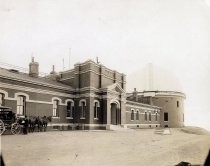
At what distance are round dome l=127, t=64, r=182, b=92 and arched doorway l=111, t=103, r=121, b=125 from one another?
69.9 feet

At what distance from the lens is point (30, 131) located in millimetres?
17234

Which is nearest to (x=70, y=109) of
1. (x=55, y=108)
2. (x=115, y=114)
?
(x=55, y=108)

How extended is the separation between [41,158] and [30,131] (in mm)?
11045

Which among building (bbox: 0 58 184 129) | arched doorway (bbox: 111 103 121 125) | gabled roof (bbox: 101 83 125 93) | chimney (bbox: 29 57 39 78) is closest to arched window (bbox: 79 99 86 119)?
building (bbox: 0 58 184 129)

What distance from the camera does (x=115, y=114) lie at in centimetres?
2683

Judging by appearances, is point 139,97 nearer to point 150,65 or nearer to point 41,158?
point 150,65

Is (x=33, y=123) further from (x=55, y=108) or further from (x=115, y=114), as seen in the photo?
(x=115, y=114)

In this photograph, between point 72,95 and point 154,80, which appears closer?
point 72,95

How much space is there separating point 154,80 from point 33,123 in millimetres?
34389

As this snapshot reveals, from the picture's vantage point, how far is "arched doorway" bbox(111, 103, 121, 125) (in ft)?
87.6

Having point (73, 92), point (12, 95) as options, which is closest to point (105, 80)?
point (73, 92)

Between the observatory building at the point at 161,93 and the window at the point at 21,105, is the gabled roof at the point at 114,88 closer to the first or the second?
the window at the point at 21,105

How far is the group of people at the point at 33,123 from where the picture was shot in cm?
1551

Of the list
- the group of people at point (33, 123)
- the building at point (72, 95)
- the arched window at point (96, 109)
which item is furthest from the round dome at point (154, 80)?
the group of people at point (33, 123)
